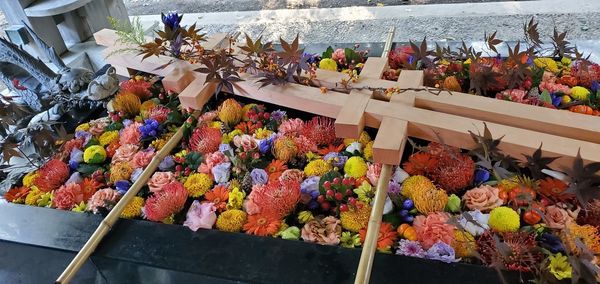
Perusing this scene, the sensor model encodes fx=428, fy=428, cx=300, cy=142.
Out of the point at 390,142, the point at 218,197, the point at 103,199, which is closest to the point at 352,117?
the point at 390,142

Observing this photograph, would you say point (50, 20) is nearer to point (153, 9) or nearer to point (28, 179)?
point (28, 179)

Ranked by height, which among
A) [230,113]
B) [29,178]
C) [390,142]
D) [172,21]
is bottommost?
[29,178]

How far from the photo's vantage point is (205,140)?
4.97ft

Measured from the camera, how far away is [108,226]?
1226mm

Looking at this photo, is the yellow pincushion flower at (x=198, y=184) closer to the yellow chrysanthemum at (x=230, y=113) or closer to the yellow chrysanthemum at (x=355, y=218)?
the yellow chrysanthemum at (x=230, y=113)

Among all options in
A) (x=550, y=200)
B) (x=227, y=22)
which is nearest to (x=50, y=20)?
(x=227, y=22)

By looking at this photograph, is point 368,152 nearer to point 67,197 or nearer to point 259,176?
point 259,176

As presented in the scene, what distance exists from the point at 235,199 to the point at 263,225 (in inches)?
5.7

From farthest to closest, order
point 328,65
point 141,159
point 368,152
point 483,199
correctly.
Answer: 1. point 328,65
2. point 141,159
3. point 368,152
4. point 483,199

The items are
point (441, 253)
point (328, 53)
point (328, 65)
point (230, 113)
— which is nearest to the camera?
point (441, 253)

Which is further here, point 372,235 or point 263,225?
point 263,225

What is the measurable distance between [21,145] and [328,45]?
131 cm

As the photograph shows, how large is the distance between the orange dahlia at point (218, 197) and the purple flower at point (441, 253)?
0.61 m

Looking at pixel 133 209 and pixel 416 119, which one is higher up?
pixel 416 119
